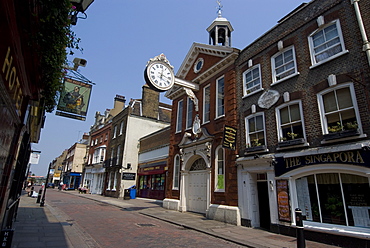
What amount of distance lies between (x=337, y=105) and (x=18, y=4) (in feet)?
32.2

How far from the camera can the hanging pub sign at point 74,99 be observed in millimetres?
7238

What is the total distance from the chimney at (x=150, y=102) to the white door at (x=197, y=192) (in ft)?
54.3

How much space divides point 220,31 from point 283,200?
44.1 feet

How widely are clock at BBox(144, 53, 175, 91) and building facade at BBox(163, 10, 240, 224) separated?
50.6 inches

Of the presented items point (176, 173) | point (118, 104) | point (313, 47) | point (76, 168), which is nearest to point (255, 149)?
point (313, 47)

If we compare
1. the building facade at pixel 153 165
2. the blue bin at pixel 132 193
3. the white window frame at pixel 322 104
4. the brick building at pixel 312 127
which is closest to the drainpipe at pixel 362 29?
the brick building at pixel 312 127

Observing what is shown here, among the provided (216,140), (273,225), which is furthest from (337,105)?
(216,140)

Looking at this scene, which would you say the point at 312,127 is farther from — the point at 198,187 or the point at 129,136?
the point at 129,136

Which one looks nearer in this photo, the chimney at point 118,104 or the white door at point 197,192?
the white door at point 197,192

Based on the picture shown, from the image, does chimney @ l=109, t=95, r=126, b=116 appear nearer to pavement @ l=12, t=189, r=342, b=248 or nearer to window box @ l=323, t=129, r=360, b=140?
pavement @ l=12, t=189, r=342, b=248

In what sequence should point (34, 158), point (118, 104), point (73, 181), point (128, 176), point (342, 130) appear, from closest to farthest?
point (342, 130)
point (34, 158)
point (128, 176)
point (118, 104)
point (73, 181)

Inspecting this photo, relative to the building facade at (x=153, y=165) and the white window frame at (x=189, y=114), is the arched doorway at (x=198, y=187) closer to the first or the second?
the white window frame at (x=189, y=114)

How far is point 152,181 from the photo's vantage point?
77.8 ft

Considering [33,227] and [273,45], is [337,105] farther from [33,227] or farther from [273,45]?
[33,227]
